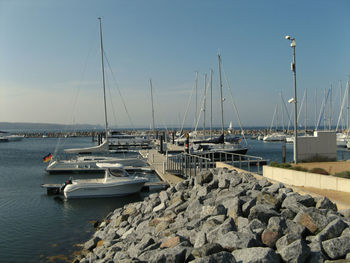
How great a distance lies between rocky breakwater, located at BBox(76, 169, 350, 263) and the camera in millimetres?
6461

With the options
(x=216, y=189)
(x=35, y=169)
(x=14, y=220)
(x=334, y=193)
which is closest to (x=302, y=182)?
(x=334, y=193)

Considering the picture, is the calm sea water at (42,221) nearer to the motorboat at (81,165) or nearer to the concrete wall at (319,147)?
the concrete wall at (319,147)

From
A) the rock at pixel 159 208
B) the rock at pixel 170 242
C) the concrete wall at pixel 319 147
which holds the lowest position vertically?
the rock at pixel 159 208

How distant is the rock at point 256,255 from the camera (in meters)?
6.15

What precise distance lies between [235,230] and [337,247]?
2267 mm

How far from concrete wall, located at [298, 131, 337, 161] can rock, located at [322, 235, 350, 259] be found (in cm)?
1160

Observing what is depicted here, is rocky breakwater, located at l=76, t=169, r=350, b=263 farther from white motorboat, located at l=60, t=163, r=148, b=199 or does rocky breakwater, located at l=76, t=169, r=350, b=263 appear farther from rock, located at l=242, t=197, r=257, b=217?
white motorboat, located at l=60, t=163, r=148, b=199

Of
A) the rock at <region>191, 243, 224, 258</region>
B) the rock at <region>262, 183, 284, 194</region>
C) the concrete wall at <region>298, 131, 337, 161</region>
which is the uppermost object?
the concrete wall at <region>298, 131, 337, 161</region>

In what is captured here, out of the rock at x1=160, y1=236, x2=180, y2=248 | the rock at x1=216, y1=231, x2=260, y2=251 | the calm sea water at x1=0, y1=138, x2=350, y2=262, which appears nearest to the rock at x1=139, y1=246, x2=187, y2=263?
the rock at x1=160, y1=236, x2=180, y2=248

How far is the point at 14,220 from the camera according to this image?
16.9 meters

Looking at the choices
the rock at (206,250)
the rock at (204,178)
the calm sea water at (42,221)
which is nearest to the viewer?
the rock at (206,250)

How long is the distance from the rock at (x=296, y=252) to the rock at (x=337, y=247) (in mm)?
392

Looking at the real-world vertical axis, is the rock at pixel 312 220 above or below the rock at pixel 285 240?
above

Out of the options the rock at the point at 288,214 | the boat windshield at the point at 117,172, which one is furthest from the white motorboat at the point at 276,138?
the rock at the point at 288,214
